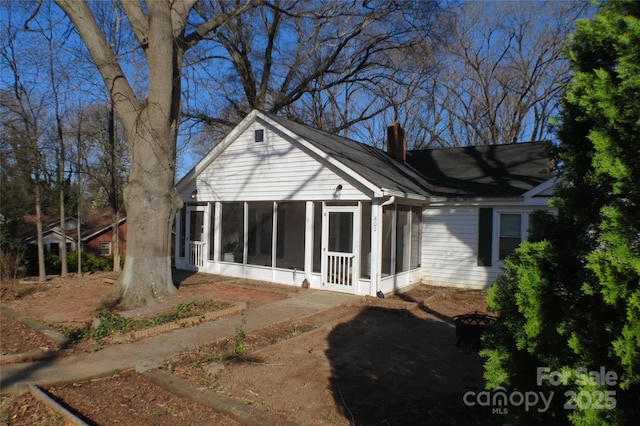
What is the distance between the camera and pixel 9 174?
1586 centimetres

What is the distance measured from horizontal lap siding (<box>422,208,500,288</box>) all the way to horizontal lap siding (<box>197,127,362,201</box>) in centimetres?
347

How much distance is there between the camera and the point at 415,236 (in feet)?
43.8

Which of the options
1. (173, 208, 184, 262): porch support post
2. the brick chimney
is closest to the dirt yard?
(173, 208, 184, 262): porch support post

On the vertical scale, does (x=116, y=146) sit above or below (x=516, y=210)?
above

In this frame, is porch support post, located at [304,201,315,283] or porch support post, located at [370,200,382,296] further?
porch support post, located at [304,201,315,283]

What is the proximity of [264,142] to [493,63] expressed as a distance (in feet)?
69.7

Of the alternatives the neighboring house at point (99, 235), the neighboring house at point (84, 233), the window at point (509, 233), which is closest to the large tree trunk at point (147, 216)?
the window at point (509, 233)

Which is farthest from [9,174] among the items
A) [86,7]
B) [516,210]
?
[516,210]

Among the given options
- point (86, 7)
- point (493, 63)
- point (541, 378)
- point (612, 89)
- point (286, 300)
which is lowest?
point (286, 300)

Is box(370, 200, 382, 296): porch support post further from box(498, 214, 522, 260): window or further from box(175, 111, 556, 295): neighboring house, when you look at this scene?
box(498, 214, 522, 260): window

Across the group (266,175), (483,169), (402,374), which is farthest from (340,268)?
(483,169)

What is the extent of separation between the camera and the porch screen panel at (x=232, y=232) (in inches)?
565

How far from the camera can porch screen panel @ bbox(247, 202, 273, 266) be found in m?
13.8

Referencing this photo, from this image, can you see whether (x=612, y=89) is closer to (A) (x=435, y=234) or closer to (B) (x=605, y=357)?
(B) (x=605, y=357)
